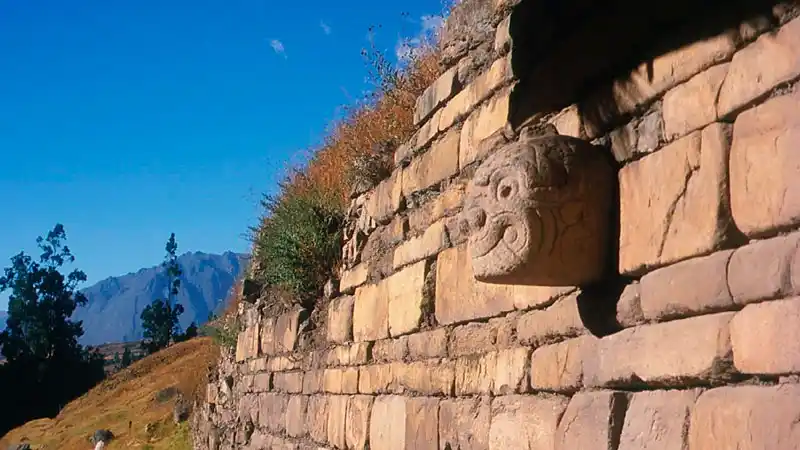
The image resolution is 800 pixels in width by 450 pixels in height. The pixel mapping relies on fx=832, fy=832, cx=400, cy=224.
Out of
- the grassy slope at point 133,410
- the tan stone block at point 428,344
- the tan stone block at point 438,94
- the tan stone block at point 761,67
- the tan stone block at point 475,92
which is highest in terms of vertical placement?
the tan stone block at point 438,94

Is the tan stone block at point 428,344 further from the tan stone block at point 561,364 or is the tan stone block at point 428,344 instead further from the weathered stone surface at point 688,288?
the weathered stone surface at point 688,288

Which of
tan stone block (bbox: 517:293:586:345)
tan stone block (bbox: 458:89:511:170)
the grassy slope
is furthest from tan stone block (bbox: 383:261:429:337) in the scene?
the grassy slope

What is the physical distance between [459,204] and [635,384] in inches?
64.6

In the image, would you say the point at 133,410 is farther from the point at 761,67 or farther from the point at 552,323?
the point at 761,67

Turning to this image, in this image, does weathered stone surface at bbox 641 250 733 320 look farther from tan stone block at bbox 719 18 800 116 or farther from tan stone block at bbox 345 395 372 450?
tan stone block at bbox 345 395 372 450

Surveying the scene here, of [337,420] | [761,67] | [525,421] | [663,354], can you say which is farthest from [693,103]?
[337,420]

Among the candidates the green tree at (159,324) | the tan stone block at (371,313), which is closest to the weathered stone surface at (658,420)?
the tan stone block at (371,313)

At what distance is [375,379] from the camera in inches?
184

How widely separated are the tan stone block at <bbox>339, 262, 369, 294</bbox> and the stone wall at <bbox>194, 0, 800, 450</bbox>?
1.84 ft

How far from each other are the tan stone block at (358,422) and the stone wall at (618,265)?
141 millimetres

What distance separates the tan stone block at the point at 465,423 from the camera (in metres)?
3.38

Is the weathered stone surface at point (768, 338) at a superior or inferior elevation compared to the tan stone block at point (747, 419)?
superior

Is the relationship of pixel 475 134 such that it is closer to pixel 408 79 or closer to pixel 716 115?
pixel 716 115

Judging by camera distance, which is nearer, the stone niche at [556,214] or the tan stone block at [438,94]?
the stone niche at [556,214]
